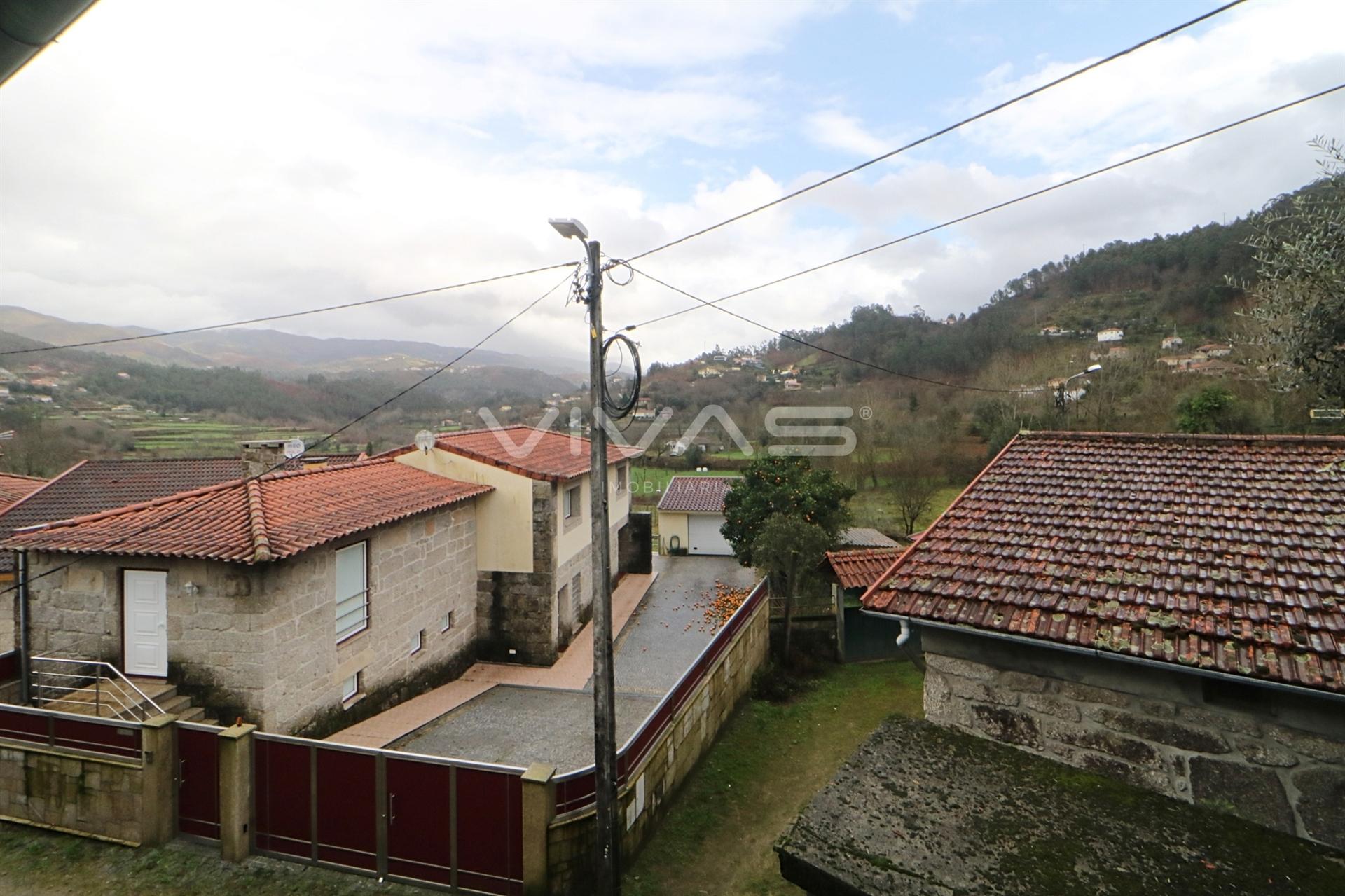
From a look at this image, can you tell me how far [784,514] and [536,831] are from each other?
36.8 ft

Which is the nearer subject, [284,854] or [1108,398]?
[284,854]

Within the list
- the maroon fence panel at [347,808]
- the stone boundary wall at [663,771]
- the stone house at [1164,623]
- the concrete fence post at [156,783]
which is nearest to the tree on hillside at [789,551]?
the stone boundary wall at [663,771]

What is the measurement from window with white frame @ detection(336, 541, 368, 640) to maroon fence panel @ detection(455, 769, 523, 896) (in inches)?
193

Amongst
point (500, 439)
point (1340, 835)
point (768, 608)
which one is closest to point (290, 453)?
point (500, 439)

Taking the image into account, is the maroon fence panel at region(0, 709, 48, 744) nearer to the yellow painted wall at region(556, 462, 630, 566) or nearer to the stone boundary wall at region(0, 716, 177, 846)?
the stone boundary wall at region(0, 716, 177, 846)

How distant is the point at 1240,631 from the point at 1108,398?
24894 millimetres

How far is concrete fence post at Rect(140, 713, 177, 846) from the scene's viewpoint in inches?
269

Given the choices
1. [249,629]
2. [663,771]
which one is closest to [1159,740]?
[663,771]

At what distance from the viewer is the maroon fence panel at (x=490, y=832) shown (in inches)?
247

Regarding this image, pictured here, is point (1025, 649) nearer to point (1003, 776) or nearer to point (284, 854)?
point (1003, 776)

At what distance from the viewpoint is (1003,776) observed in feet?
8.27

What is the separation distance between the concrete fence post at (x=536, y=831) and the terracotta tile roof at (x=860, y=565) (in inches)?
346

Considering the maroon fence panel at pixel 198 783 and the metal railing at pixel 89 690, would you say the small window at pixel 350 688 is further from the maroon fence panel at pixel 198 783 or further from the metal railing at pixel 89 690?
the maroon fence panel at pixel 198 783

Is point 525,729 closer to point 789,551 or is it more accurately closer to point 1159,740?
point 789,551
